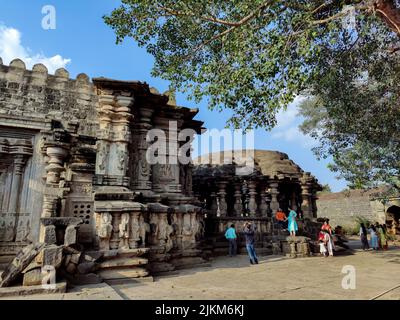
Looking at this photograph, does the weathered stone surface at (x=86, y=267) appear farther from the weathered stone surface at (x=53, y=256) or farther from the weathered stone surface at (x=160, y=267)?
the weathered stone surface at (x=160, y=267)

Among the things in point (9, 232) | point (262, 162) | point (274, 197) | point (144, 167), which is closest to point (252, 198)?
point (274, 197)

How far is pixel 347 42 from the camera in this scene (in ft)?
24.8

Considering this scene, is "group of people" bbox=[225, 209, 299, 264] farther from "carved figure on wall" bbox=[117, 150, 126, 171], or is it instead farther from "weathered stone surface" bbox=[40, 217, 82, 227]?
"weathered stone surface" bbox=[40, 217, 82, 227]

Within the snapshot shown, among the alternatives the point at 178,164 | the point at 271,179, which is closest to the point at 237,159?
the point at 271,179

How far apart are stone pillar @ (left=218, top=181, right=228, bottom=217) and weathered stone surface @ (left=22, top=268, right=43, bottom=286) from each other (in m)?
11.3

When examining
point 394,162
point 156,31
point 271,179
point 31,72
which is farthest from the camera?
point 271,179

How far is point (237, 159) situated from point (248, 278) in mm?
13998

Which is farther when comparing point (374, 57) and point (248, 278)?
point (374, 57)

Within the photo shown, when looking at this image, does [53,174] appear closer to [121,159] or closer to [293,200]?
[121,159]

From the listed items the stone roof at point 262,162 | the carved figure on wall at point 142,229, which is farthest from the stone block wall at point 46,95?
Answer: the stone roof at point 262,162

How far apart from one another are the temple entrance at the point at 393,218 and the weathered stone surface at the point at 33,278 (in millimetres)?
26420

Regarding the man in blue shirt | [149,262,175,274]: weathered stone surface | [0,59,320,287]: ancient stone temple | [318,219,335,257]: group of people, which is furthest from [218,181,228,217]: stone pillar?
[149,262,175,274]: weathered stone surface

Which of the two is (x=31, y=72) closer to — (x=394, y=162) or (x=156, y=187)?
(x=156, y=187)

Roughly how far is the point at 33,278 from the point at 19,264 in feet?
1.15
